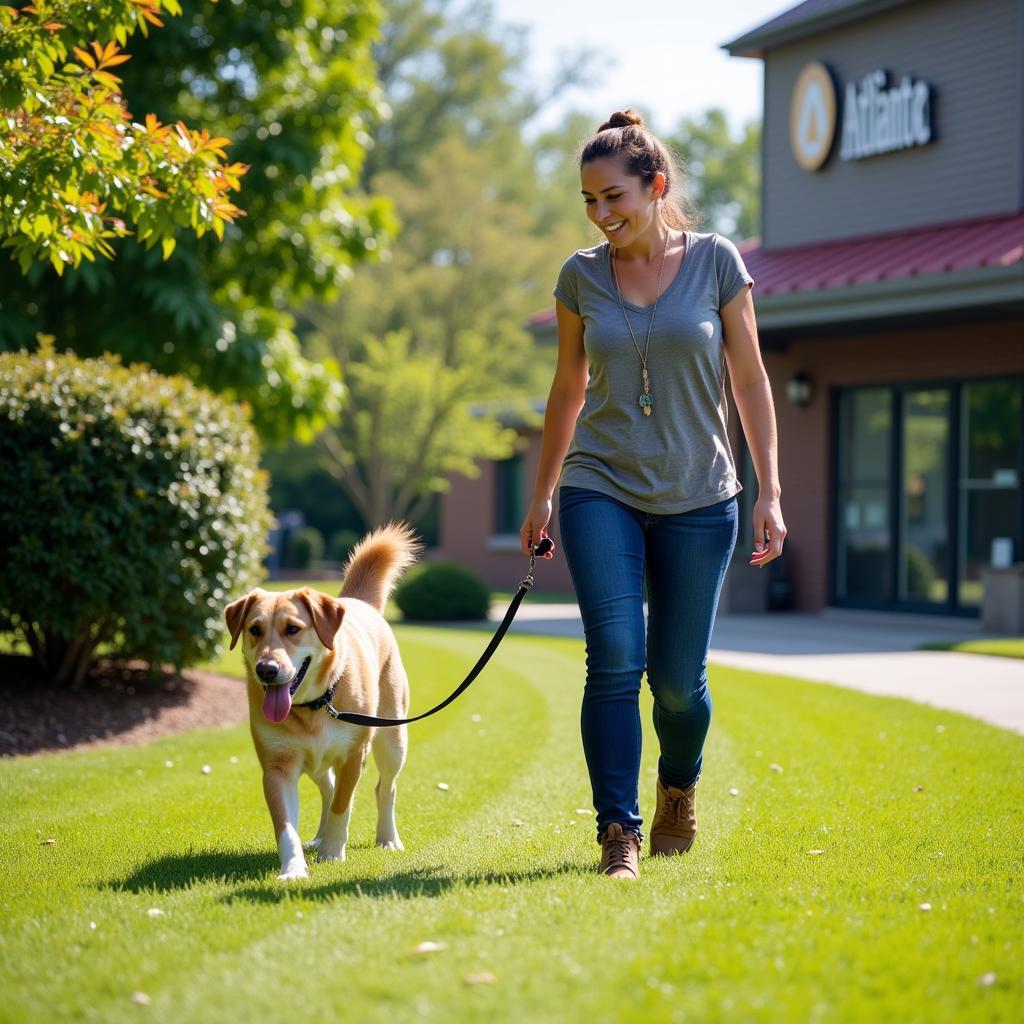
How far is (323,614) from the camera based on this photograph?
4.59m

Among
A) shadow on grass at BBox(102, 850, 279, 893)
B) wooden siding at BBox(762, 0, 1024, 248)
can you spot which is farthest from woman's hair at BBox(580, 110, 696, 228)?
wooden siding at BBox(762, 0, 1024, 248)

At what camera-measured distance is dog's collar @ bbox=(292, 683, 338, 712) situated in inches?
181

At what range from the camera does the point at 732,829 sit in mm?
5141

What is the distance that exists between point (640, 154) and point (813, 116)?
1363 centimetres

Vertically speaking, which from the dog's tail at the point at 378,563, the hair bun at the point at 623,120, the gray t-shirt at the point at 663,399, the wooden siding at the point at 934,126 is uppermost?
the wooden siding at the point at 934,126

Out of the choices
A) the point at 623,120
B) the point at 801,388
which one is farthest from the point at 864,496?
the point at 623,120

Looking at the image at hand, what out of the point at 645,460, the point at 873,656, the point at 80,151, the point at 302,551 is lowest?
the point at 873,656

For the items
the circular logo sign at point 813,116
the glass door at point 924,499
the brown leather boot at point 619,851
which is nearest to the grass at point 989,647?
the glass door at point 924,499

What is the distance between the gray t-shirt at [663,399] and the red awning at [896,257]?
8.83 meters

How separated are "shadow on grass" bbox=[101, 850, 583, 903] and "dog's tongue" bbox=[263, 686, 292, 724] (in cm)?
54

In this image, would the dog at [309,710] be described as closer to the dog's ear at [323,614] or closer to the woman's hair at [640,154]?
the dog's ear at [323,614]

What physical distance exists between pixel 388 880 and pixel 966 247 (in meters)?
11.3

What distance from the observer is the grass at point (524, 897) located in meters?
3.04

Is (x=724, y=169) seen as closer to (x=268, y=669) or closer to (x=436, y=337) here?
→ (x=436, y=337)
